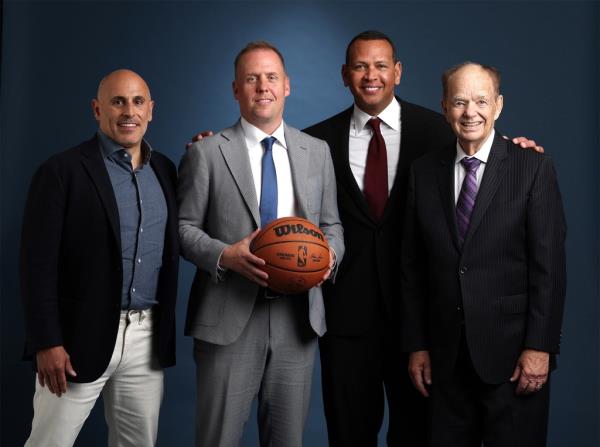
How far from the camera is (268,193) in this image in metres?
2.75

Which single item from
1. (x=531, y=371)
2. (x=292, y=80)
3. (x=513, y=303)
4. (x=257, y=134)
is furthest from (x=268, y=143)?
(x=292, y=80)

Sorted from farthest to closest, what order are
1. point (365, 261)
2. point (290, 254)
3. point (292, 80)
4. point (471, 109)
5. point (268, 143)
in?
point (292, 80), point (365, 261), point (268, 143), point (471, 109), point (290, 254)

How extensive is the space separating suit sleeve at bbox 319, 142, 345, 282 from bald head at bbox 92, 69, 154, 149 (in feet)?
2.29

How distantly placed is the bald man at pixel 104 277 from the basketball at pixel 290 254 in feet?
1.23

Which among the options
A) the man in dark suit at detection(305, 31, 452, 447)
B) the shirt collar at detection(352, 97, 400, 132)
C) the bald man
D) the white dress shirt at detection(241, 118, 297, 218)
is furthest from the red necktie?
the bald man

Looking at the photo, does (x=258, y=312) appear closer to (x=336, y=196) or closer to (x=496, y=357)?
(x=336, y=196)

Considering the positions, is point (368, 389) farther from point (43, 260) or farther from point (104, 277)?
point (43, 260)

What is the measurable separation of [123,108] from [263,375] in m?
1.09

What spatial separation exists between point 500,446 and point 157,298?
129 cm

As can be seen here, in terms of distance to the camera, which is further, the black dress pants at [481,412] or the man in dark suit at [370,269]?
the man in dark suit at [370,269]

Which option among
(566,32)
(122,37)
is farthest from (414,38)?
(122,37)

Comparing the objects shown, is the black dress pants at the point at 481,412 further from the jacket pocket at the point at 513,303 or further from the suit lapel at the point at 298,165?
the suit lapel at the point at 298,165

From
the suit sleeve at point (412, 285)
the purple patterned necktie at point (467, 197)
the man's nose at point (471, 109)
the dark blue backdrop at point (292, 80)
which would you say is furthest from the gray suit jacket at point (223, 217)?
the dark blue backdrop at point (292, 80)

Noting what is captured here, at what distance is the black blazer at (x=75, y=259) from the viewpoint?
2.52 meters
